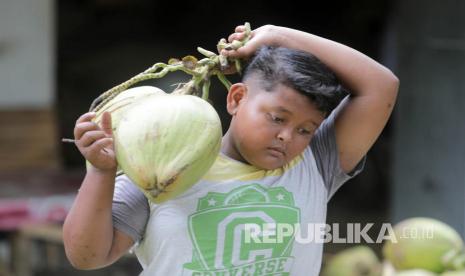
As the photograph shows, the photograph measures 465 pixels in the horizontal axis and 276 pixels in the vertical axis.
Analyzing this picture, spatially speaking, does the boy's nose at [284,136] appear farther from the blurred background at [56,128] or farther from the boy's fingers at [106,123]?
the blurred background at [56,128]

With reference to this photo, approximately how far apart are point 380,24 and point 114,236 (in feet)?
21.5

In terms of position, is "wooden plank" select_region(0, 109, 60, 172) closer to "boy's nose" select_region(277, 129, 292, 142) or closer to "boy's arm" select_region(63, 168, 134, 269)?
"boy's arm" select_region(63, 168, 134, 269)

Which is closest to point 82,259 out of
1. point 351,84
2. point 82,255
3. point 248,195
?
point 82,255

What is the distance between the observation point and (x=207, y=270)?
1.88 m

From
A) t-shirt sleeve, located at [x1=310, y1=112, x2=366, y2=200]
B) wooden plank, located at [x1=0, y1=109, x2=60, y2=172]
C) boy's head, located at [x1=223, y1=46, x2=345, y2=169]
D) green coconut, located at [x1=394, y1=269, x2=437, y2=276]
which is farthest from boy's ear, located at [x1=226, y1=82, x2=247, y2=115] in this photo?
wooden plank, located at [x1=0, y1=109, x2=60, y2=172]

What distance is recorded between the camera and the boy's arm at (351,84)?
1975mm

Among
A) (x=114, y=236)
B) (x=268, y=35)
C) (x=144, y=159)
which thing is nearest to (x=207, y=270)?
(x=114, y=236)

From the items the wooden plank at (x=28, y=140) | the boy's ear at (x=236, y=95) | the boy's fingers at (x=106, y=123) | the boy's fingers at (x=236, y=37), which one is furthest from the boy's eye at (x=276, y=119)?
the wooden plank at (x=28, y=140)

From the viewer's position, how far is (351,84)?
6.68ft

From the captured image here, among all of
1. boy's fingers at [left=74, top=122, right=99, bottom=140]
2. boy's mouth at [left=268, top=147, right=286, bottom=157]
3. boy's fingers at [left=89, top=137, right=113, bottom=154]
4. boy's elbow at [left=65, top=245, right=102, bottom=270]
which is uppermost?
boy's fingers at [left=74, top=122, right=99, bottom=140]

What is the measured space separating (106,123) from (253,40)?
381 mm

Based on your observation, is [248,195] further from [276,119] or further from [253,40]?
[253,40]

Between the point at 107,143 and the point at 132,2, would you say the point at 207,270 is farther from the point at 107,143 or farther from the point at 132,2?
the point at 132,2

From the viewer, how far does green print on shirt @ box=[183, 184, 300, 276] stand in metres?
1.89
